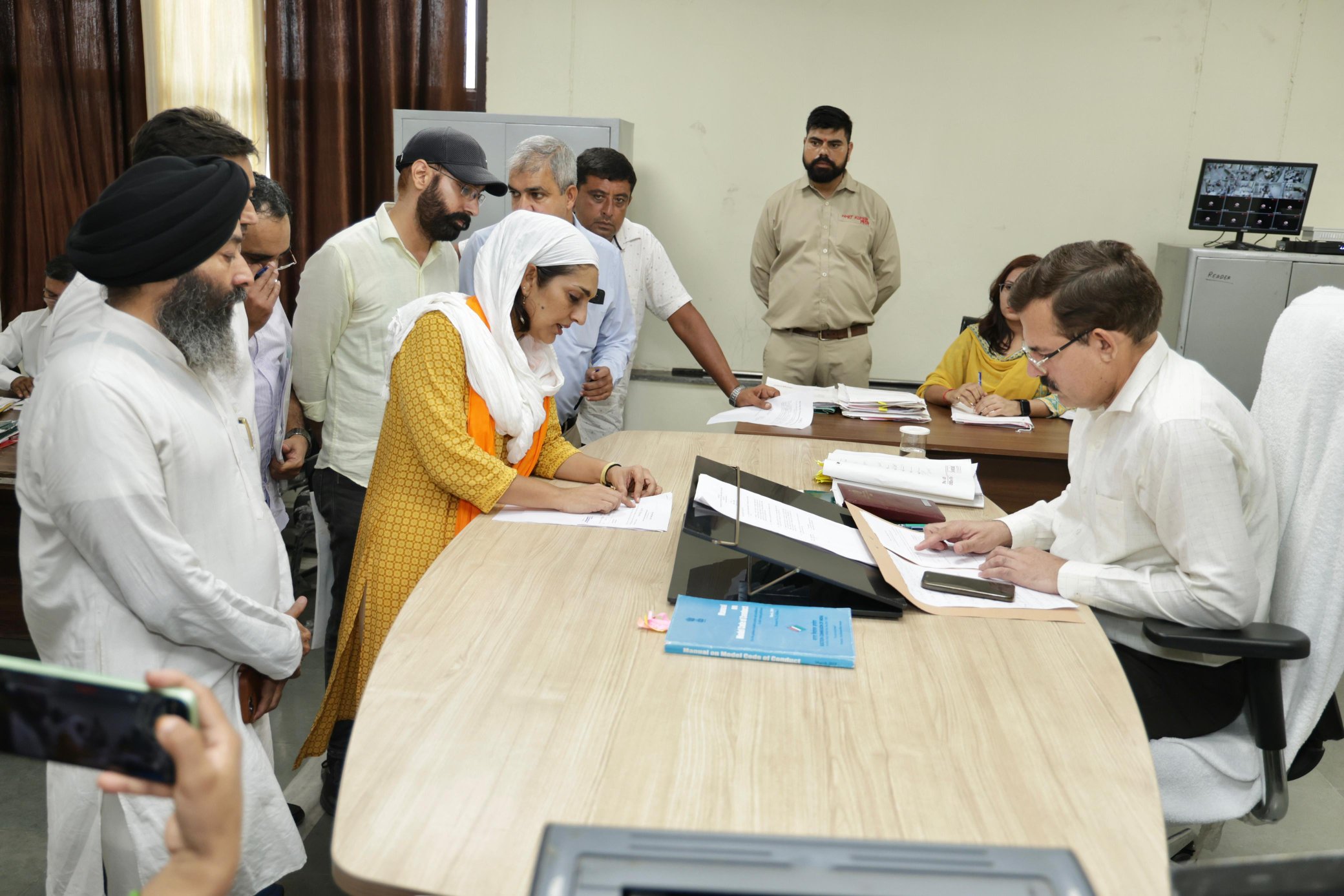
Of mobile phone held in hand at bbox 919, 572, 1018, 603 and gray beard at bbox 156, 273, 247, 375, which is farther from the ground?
gray beard at bbox 156, 273, 247, 375

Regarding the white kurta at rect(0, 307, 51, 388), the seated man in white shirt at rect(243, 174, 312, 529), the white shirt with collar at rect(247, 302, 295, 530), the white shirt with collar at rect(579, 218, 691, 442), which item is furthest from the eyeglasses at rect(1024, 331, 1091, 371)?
the white kurta at rect(0, 307, 51, 388)

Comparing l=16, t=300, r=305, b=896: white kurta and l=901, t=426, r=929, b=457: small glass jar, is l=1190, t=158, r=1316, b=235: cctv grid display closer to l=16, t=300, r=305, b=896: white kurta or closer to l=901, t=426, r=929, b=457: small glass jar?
l=901, t=426, r=929, b=457: small glass jar

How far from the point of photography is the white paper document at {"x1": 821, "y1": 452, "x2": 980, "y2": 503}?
87.7 inches

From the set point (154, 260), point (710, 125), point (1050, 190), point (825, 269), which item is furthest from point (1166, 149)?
point (154, 260)

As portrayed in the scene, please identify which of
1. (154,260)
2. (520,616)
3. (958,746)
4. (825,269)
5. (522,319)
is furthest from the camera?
(825,269)

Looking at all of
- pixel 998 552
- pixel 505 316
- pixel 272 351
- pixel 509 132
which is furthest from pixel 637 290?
pixel 998 552

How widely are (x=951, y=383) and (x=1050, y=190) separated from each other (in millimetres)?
1939

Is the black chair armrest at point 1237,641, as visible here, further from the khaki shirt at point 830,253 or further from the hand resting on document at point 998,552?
the khaki shirt at point 830,253

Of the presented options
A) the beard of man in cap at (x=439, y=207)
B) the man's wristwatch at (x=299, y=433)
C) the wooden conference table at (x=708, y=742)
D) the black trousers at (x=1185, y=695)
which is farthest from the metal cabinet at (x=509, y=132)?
the black trousers at (x=1185, y=695)

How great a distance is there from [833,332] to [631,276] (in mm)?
1070

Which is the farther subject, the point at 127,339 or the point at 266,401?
the point at 266,401

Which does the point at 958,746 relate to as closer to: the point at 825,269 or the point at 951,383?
the point at 951,383

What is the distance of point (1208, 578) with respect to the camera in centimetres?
154

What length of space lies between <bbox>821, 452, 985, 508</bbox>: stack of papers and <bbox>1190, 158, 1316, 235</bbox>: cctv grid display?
2890 mm
